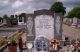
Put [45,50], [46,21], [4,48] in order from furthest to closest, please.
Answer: [46,21] → [4,48] → [45,50]

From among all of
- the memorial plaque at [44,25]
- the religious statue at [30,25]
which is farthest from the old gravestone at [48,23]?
the religious statue at [30,25]

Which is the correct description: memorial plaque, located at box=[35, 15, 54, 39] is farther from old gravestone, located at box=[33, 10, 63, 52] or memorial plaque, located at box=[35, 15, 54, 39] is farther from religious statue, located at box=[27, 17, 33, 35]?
religious statue, located at box=[27, 17, 33, 35]

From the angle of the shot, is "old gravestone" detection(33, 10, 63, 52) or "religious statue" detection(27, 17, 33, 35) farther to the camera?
"religious statue" detection(27, 17, 33, 35)

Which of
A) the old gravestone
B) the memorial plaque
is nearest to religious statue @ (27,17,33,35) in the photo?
→ the old gravestone

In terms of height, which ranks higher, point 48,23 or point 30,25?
point 48,23

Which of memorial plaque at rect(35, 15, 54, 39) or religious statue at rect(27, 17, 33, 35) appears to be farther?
religious statue at rect(27, 17, 33, 35)

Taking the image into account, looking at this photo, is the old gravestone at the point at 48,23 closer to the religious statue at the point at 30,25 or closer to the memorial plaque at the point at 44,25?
the memorial plaque at the point at 44,25

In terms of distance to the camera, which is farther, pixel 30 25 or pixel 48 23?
pixel 30 25

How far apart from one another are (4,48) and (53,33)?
3.71m

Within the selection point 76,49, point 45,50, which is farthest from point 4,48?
Result: point 76,49

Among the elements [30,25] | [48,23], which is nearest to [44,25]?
[48,23]

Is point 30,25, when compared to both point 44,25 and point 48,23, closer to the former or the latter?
point 44,25

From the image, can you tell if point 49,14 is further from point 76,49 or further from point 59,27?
point 76,49

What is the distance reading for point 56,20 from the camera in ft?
57.4
